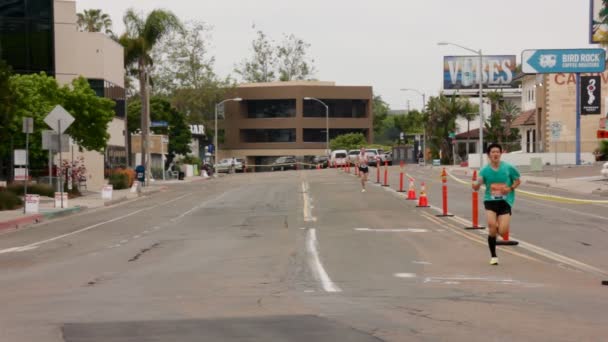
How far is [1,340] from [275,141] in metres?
123

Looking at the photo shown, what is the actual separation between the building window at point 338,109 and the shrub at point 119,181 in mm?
73116

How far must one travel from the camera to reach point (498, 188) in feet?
50.2

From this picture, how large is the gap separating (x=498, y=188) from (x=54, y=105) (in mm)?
32229

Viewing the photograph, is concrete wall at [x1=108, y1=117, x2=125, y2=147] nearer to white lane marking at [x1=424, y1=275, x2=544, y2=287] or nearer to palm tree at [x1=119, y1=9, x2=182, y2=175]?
palm tree at [x1=119, y1=9, x2=182, y2=175]

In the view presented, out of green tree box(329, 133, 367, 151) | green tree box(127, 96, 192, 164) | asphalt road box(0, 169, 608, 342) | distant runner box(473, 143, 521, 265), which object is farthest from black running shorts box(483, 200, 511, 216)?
green tree box(329, 133, 367, 151)

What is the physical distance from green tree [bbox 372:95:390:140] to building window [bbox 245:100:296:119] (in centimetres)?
3755

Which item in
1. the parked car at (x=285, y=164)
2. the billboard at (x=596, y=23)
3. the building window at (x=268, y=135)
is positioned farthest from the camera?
the building window at (x=268, y=135)

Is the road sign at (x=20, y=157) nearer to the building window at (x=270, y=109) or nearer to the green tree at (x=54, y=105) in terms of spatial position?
the green tree at (x=54, y=105)

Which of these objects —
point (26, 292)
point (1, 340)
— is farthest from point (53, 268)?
point (1, 340)

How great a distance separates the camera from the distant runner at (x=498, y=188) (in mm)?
15297

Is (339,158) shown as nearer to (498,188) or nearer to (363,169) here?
(363,169)

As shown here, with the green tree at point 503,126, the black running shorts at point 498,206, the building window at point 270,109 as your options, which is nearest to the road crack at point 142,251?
the black running shorts at point 498,206

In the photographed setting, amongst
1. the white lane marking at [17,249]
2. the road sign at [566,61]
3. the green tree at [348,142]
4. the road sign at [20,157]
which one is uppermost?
the road sign at [566,61]

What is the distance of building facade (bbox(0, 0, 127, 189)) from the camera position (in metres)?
53.2
